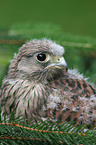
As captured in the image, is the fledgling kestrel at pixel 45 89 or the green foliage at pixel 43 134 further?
the fledgling kestrel at pixel 45 89

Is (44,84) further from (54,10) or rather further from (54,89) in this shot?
(54,10)

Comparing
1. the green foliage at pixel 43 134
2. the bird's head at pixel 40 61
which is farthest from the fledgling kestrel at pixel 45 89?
the green foliage at pixel 43 134

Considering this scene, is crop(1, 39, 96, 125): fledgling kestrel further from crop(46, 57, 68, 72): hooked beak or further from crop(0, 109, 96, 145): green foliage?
crop(0, 109, 96, 145): green foliage

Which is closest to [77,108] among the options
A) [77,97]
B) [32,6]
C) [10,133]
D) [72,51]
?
[77,97]

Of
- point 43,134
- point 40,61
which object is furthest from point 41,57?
point 43,134

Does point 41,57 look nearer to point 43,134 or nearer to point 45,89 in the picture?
point 45,89

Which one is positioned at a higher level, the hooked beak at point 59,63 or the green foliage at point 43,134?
the hooked beak at point 59,63

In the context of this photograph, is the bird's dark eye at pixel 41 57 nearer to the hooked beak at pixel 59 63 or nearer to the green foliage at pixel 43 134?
the hooked beak at pixel 59 63

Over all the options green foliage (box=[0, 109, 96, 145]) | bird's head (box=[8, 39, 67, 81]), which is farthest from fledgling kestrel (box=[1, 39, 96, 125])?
green foliage (box=[0, 109, 96, 145])

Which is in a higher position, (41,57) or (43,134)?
(41,57)
